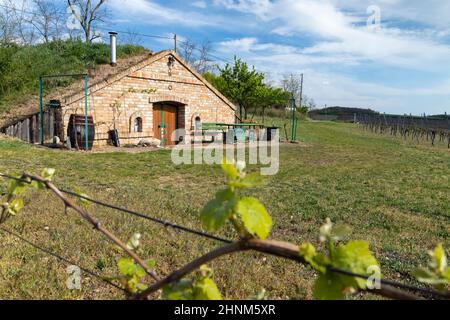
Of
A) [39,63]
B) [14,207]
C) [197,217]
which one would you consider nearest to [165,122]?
[39,63]

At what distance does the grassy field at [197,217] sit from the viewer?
283 centimetres

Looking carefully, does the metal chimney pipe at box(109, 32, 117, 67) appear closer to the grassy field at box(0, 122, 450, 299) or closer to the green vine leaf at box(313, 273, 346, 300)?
the grassy field at box(0, 122, 450, 299)

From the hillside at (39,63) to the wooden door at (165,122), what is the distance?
420cm

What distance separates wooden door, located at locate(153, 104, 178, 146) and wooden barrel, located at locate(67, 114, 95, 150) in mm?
3692

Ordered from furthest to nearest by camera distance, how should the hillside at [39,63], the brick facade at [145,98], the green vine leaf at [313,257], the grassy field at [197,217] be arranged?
the hillside at [39,63] < the brick facade at [145,98] < the grassy field at [197,217] < the green vine leaf at [313,257]

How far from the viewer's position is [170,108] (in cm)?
1573

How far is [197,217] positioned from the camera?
452 cm

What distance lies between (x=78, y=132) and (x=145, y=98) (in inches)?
148

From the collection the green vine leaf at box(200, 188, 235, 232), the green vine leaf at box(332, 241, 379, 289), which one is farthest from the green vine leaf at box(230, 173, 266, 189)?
the green vine leaf at box(332, 241, 379, 289)

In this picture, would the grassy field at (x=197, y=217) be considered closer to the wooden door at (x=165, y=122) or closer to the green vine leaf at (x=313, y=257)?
the green vine leaf at (x=313, y=257)

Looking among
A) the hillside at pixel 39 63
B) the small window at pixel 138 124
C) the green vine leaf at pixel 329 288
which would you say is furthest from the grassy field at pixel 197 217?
the hillside at pixel 39 63
